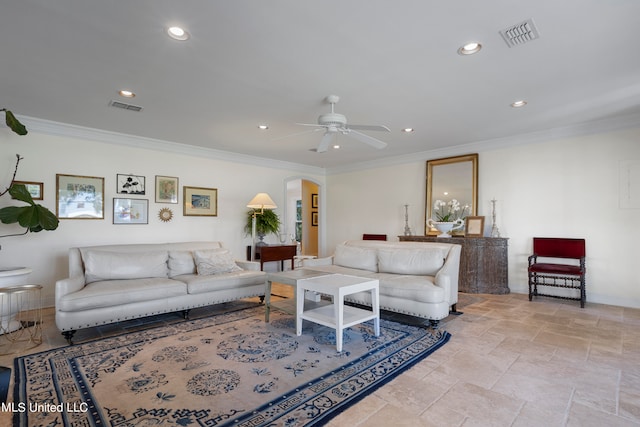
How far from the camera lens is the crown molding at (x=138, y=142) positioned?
442 cm

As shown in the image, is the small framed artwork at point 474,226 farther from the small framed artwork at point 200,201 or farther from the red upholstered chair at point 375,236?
the small framed artwork at point 200,201

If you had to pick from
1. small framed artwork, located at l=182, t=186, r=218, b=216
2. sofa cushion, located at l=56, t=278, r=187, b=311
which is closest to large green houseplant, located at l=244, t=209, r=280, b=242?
small framed artwork, located at l=182, t=186, r=218, b=216

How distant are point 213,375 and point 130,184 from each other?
3927mm

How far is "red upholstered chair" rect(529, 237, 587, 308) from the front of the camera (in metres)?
4.40

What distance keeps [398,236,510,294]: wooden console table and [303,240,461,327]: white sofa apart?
1.38 meters

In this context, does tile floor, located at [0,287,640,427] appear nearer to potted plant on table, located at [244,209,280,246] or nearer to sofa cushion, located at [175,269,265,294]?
sofa cushion, located at [175,269,265,294]

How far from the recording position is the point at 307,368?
8.38ft

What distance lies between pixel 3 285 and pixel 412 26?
465 centimetres

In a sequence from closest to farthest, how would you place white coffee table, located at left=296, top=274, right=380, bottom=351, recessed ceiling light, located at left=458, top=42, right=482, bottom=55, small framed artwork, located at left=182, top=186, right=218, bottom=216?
recessed ceiling light, located at left=458, top=42, right=482, bottom=55
white coffee table, located at left=296, top=274, right=380, bottom=351
small framed artwork, located at left=182, top=186, right=218, bottom=216

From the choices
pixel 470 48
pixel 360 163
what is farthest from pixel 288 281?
pixel 360 163

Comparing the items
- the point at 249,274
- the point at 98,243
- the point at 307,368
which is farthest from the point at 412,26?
the point at 98,243

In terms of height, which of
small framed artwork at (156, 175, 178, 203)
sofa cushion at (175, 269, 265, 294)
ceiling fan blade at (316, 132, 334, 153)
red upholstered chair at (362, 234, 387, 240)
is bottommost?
sofa cushion at (175, 269, 265, 294)

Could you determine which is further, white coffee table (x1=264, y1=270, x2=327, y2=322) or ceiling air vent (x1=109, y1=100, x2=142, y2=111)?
ceiling air vent (x1=109, y1=100, x2=142, y2=111)

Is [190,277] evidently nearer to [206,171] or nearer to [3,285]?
[3,285]
